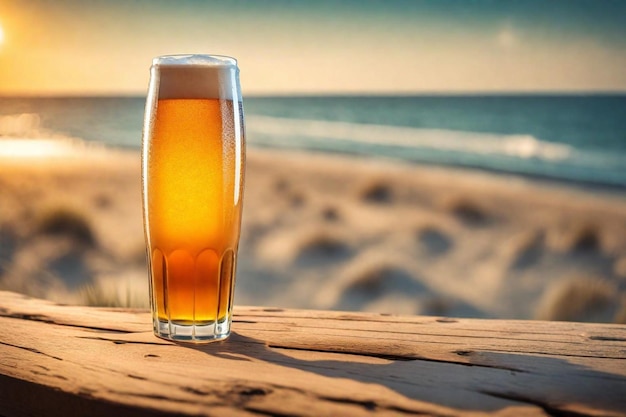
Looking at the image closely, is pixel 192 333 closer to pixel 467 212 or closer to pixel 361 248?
pixel 361 248

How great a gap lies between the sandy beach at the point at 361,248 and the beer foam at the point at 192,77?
1435mm

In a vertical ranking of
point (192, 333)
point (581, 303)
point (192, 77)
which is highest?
point (192, 77)

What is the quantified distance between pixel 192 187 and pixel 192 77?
175mm

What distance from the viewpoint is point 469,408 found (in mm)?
979

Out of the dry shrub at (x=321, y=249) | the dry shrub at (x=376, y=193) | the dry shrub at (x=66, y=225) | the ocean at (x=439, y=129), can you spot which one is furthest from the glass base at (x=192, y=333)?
the ocean at (x=439, y=129)

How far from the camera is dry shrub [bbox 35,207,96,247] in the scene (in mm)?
6281

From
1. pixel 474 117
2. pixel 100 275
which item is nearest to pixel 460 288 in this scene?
pixel 100 275

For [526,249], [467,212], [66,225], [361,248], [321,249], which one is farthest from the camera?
[467,212]

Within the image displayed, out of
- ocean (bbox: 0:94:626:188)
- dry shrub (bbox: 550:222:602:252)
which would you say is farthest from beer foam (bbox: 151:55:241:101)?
ocean (bbox: 0:94:626:188)

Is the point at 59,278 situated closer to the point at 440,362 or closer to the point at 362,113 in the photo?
the point at 440,362

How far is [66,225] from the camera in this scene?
6.34 m

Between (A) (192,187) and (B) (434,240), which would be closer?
(A) (192,187)

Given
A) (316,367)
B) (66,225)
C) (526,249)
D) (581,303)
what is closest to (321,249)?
(526,249)

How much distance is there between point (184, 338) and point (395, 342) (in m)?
0.34
